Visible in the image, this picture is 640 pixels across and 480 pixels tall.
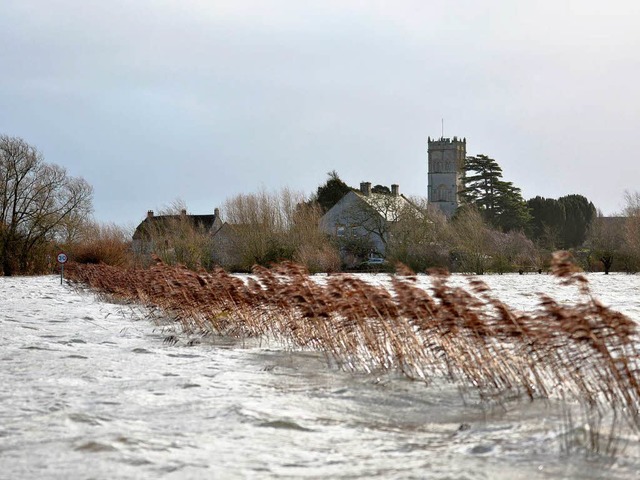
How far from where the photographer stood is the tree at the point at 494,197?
74.7m

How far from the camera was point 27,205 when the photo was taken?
53938mm

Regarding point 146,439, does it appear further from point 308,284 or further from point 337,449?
point 308,284

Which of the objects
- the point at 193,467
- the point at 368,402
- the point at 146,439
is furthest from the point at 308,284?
the point at 193,467

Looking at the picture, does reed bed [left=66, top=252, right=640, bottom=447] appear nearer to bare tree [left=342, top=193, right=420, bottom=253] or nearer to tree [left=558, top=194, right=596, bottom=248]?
bare tree [left=342, top=193, right=420, bottom=253]

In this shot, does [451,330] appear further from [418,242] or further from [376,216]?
[376,216]

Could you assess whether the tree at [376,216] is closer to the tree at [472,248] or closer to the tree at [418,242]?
the tree at [418,242]

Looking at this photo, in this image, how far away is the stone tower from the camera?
116062 mm

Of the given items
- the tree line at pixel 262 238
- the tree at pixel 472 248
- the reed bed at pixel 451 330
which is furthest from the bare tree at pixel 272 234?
the reed bed at pixel 451 330

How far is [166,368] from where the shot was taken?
431 inches

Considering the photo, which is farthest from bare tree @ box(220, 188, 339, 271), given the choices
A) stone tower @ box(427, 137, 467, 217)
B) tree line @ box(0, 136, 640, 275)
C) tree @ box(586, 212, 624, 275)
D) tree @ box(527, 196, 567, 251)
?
stone tower @ box(427, 137, 467, 217)

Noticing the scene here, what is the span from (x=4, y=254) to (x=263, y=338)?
142ft

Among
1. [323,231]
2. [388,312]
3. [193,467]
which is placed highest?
[323,231]

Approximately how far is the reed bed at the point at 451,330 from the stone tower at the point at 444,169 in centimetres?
10227

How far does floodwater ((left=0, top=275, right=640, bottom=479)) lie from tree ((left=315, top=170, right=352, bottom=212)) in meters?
60.2
